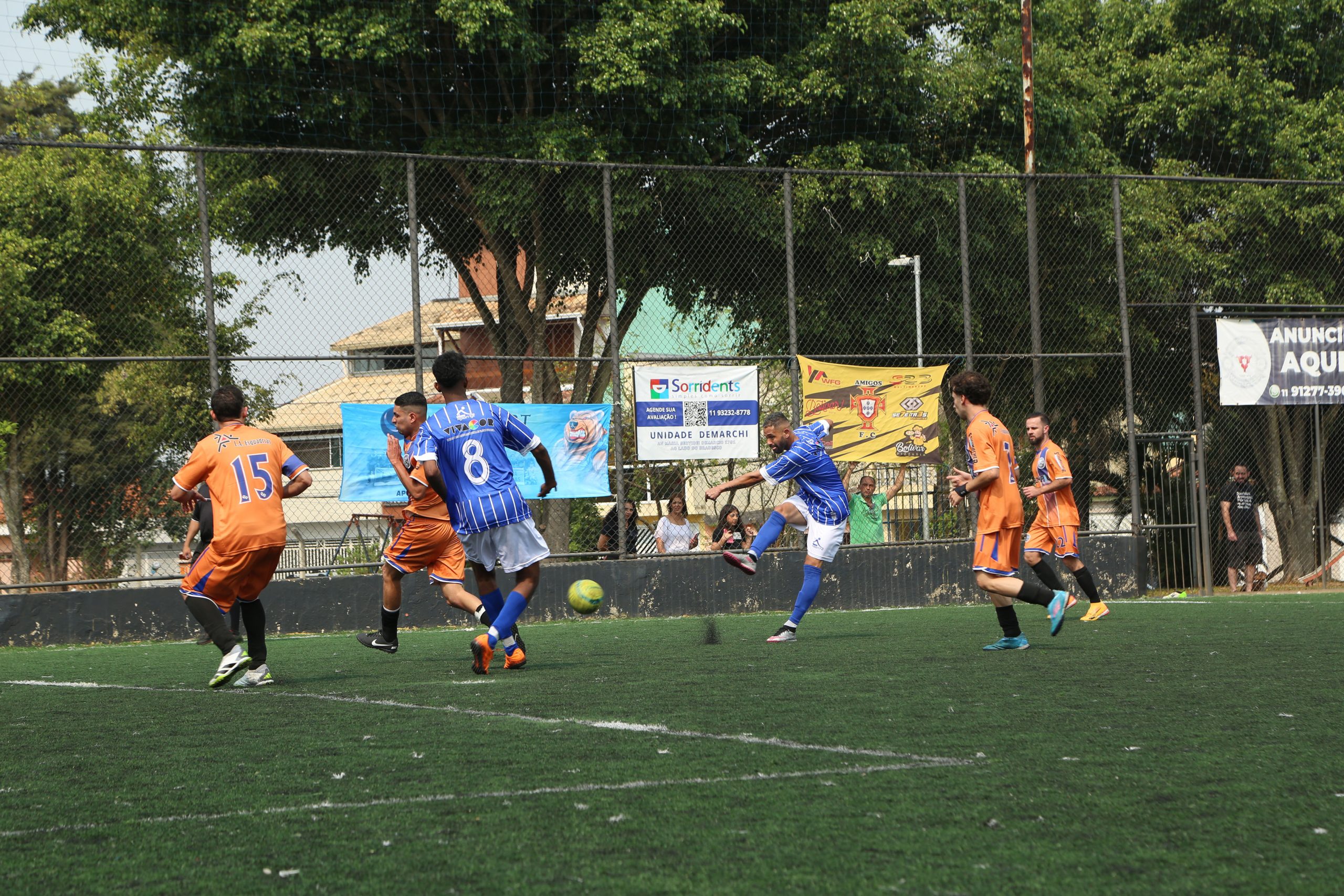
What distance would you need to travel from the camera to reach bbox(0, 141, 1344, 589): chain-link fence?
13375mm

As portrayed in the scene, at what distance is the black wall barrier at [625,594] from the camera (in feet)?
41.0

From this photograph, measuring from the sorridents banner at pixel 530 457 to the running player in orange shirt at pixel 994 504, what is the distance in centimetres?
540

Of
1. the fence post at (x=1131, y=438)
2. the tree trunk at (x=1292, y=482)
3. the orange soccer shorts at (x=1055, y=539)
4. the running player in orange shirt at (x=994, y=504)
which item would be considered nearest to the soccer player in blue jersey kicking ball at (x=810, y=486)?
the running player in orange shirt at (x=994, y=504)

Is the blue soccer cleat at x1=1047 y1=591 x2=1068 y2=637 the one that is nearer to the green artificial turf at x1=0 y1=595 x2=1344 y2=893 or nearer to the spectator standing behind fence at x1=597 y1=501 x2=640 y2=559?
the green artificial turf at x1=0 y1=595 x2=1344 y2=893

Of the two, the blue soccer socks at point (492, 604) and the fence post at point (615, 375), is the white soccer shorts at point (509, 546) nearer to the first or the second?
the blue soccer socks at point (492, 604)

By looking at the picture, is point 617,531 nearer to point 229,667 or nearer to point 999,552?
point 999,552

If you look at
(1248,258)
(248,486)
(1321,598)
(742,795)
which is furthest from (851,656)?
(1248,258)

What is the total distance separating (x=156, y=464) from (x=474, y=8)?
7.01m

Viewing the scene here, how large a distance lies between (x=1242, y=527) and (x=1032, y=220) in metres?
5.92

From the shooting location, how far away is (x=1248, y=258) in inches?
794

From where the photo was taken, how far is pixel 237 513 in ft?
24.2

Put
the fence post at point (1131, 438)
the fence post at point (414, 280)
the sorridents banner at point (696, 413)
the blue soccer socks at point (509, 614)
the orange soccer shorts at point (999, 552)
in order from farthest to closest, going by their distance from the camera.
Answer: the fence post at point (1131, 438), the sorridents banner at point (696, 413), the fence post at point (414, 280), the orange soccer shorts at point (999, 552), the blue soccer socks at point (509, 614)

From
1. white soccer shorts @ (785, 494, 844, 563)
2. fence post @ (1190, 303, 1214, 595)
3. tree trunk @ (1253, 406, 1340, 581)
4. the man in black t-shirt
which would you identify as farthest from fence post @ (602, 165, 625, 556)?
tree trunk @ (1253, 406, 1340, 581)

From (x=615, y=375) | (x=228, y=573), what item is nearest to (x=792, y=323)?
(x=615, y=375)
